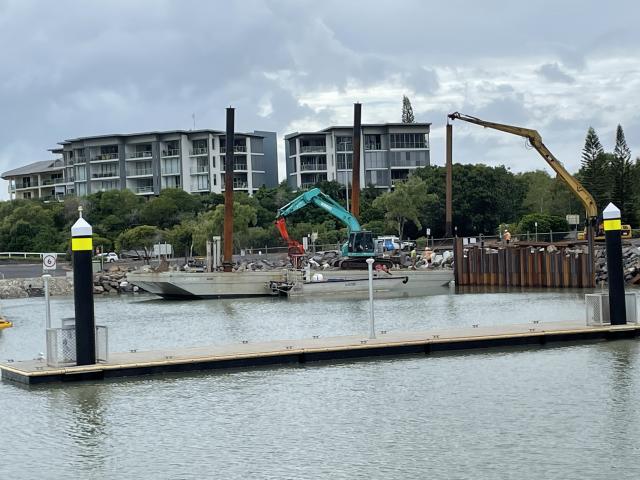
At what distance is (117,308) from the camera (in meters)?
61.7

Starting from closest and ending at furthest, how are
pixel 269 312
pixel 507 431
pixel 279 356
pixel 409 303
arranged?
pixel 507 431
pixel 279 356
pixel 269 312
pixel 409 303

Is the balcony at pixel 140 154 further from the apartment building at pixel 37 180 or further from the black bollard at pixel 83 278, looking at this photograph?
the black bollard at pixel 83 278

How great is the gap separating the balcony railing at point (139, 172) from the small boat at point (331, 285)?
73.1 m

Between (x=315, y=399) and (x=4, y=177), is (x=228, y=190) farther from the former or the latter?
(x=4, y=177)

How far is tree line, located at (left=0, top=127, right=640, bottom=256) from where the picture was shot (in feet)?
330

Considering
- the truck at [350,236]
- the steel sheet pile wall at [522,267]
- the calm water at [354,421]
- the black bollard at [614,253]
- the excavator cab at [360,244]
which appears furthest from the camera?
the excavator cab at [360,244]

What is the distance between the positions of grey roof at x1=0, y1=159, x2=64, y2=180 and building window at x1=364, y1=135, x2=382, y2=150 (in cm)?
4432

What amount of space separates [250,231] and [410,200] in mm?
16029

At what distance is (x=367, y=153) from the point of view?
134375 mm

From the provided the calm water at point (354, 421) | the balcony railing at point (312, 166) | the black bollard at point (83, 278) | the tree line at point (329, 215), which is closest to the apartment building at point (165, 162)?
the balcony railing at point (312, 166)

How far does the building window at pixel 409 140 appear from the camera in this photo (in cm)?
13512

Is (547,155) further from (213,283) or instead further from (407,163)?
(407,163)

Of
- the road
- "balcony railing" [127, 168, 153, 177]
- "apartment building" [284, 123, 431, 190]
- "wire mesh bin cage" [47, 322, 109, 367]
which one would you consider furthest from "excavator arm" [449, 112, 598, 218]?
"balcony railing" [127, 168, 153, 177]

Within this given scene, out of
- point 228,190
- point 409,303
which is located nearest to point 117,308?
point 228,190
